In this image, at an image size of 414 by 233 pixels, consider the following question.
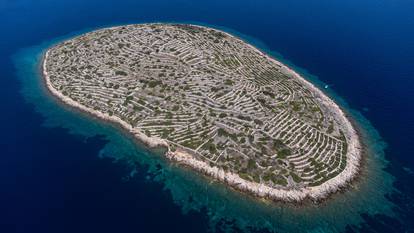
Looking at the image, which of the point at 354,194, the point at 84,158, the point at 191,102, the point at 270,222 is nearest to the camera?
the point at 270,222

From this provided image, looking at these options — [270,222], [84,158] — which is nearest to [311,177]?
[270,222]

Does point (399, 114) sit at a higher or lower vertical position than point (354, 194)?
higher

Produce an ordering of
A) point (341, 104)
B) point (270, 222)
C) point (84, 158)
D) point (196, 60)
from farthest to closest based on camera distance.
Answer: point (196, 60)
point (341, 104)
point (84, 158)
point (270, 222)

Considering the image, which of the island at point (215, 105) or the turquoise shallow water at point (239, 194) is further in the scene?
the island at point (215, 105)

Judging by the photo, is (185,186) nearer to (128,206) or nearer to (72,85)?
(128,206)
